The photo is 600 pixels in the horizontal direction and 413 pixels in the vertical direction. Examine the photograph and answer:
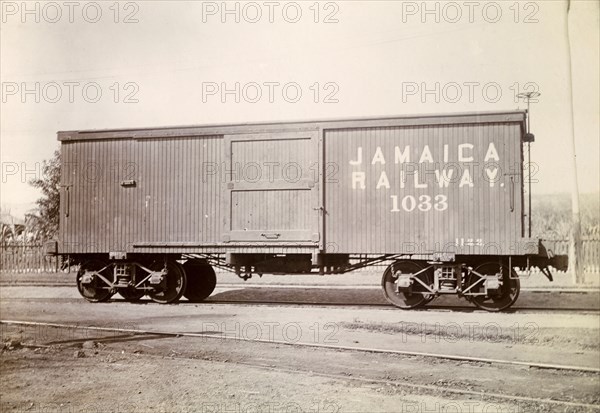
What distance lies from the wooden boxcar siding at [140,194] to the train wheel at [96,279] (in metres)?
0.47

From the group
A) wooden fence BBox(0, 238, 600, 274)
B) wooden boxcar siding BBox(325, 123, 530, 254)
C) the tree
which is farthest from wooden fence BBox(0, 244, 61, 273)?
wooden boxcar siding BBox(325, 123, 530, 254)

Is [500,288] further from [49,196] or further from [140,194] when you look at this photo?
[49,196]

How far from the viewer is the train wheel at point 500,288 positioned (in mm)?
9969

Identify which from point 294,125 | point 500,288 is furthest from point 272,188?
point 500,288

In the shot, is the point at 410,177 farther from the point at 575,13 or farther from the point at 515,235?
the point at 575,13

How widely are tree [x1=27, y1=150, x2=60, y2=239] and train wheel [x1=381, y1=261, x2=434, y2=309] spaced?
25.0 feet

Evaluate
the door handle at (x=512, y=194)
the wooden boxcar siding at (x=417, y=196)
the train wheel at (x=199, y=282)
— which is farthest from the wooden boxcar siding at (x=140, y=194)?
the door handle at (x=512, y=194)

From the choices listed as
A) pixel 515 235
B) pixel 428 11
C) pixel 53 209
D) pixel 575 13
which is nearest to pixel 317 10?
pixel 428 11

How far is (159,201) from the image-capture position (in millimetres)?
11125

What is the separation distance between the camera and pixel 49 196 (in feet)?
41.7

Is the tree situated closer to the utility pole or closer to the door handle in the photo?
the door handle

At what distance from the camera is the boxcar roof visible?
32.2 feet

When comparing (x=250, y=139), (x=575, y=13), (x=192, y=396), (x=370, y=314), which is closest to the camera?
(x=192, y=396)

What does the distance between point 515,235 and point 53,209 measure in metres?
10.7
